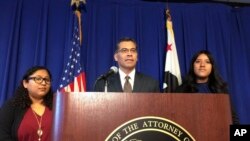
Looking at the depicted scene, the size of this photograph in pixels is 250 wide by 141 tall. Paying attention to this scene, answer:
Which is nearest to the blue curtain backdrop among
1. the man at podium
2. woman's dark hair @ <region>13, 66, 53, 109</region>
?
woman's dark hair @ <region>13, 66, 53, 109</region>

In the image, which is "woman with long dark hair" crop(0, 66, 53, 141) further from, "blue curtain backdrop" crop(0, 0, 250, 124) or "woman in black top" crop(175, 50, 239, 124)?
"woman in black top" crop(175, 50, 239, 124)

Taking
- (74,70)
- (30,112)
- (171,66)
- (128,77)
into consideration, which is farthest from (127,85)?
(171,66)

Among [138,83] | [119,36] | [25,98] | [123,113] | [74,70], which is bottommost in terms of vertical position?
[123,113]

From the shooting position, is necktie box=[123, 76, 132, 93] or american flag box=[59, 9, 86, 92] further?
american flag box=[59, 9, 86, 92]

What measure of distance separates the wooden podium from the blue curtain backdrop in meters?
1.94

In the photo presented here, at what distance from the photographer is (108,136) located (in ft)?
3.47

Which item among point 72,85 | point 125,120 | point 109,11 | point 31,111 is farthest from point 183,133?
point 109,11

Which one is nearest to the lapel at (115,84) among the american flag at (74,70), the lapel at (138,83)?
the lapel at (138,83)

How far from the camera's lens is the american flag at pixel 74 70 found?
286 centimetres

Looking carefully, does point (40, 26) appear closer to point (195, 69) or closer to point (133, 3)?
point (133, 3)

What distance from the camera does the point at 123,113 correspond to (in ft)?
3.55

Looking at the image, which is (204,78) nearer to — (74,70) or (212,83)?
(212,83)

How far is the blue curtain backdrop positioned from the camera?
118 inches

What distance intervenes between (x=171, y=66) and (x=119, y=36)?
66 centimetres
